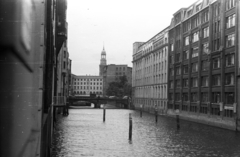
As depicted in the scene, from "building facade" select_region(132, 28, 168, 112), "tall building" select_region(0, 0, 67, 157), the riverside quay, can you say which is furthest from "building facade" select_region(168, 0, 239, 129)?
"tall building" select_region(0, 0, 67, 157)

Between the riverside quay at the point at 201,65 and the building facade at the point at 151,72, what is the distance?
257mm

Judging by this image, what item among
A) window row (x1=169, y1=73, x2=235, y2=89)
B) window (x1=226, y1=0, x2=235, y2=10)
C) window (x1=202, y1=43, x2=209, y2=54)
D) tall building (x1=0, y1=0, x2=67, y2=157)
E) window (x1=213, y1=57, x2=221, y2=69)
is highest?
window (x1=226, y1=0, x2=235, y2=10)

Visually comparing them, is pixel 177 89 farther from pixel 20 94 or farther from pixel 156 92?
pixel 20 94

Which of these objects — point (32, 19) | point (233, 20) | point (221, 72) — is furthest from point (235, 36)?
point (32, 19)

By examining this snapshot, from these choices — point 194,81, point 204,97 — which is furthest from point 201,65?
point 204,97

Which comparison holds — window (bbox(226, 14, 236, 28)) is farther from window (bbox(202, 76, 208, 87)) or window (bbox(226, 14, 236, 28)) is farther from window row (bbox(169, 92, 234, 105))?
window (bbox(202, 76, 208, 87))

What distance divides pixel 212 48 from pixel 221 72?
5643 mm

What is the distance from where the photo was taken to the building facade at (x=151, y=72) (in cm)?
8550

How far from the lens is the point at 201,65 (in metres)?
58.9

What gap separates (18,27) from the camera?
3.79 metres

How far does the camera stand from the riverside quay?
4766cm

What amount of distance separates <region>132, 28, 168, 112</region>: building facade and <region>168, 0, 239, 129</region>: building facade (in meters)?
8.03

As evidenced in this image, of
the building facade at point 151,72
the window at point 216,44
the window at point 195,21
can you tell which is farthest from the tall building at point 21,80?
the building facade at point 151,72

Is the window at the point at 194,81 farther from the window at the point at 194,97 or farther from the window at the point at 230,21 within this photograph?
the window at the point at 230,21
